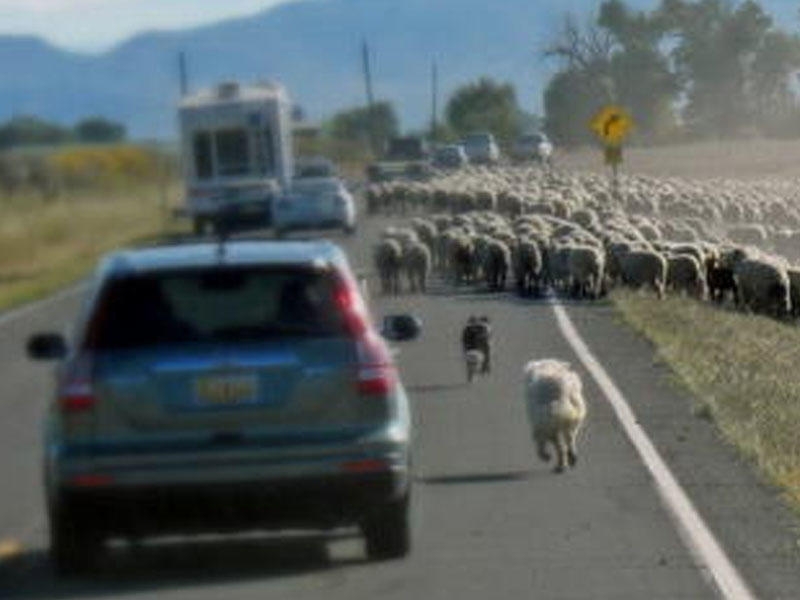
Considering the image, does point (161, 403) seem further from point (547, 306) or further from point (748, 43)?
point (748, 43)

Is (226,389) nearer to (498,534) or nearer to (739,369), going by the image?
(498,534)

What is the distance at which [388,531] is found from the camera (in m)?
13.7

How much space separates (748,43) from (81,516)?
282ft

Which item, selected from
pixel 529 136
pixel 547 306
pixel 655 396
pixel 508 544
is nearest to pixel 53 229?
pixel 529 136

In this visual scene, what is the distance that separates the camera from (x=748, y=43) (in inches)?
3844

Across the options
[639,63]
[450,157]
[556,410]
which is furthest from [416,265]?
[450,157]

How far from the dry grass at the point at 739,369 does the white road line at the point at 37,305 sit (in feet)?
29.1

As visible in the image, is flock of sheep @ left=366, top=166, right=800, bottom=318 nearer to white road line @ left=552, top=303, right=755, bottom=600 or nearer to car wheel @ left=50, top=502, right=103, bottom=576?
white road line @ left=552, top=303, right=755, bottom=600

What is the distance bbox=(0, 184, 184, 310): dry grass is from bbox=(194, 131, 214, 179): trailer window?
2.89 m

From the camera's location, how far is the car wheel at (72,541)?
43.3ft

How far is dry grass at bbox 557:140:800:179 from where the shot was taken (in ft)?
304

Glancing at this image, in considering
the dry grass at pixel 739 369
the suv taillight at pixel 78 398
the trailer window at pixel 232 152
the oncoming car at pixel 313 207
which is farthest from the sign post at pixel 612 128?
the suv taillight at pixel 78 398

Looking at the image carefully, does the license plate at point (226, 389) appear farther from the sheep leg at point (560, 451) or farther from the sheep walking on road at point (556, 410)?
the sheep leg at point (560, 451)

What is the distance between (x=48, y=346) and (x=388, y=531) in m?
1.96
